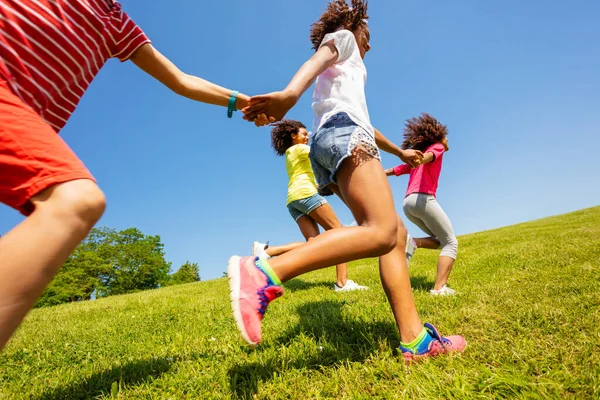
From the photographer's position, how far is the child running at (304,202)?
5.50m

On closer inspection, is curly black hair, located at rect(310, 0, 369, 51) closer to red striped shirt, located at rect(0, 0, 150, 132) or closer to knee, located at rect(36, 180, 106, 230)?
red striped shirt, located at rect(0, 0, 150, 132)

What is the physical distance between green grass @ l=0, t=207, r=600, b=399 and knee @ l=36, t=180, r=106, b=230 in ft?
4.64

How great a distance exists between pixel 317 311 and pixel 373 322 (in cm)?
85

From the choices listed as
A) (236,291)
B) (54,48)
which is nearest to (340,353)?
(236,291)

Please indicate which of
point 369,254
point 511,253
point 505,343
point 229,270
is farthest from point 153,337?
point 511,253

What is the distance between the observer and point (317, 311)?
3.74 metres

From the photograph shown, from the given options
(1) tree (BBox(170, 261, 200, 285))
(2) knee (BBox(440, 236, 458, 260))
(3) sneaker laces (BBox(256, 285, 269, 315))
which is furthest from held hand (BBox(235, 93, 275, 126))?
(1) tree (BBox(170, 261, 200, 285))

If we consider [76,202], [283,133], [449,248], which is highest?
[283,133]

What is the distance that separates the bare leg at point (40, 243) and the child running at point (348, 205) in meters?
0.88

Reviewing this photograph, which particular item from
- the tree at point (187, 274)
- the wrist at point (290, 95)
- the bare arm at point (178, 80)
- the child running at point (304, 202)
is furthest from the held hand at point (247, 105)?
the tree at point (187, 274)

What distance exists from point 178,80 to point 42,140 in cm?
134

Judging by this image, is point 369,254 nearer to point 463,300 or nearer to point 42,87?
point 42,87

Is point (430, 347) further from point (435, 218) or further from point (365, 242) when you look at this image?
point (435, 218)

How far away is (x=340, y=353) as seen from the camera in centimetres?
245
